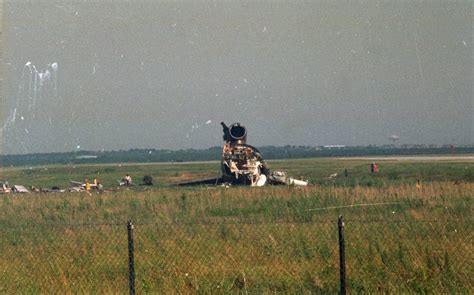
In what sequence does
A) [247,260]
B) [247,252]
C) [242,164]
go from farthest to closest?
1. [242,164]
2. [247,252]
3. [247,260]

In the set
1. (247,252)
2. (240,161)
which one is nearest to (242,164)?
A: (240,161)

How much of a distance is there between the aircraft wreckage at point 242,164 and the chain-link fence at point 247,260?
2401 centimetres

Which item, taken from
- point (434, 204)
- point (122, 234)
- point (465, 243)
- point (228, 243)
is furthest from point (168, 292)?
point (434, 204)

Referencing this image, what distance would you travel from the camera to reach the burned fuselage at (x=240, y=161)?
1715 inches

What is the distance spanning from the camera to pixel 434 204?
81.7 feet

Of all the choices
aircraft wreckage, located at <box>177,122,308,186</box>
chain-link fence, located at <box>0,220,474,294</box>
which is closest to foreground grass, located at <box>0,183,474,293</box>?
chain-link fence, located at <box>0,220,474,294</box>

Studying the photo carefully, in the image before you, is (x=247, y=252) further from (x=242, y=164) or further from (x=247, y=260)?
(x=242, y=164)

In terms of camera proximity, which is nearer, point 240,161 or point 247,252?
point 247,252

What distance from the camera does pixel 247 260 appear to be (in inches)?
579

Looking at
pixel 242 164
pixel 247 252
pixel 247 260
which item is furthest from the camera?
Answer: pixel 242 164

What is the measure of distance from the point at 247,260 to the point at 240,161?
96.8 ft

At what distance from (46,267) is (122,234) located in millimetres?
4773

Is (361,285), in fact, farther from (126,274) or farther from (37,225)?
(37,225)

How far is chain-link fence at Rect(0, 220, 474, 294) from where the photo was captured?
12.5 m
